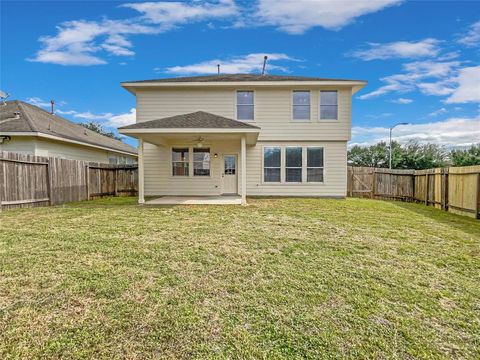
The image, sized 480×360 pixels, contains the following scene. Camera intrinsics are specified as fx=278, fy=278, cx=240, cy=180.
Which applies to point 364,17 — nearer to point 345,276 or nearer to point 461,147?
point 345,276

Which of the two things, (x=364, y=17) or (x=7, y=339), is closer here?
(x=7, y=339)

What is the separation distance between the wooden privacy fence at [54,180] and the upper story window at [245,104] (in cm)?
605

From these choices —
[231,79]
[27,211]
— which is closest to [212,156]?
[231,79]

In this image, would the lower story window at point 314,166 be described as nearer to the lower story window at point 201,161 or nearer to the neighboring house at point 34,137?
the lower story window at point 201,161

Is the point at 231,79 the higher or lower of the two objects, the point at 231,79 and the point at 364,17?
the lower

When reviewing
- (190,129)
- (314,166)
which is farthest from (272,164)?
(190,129)

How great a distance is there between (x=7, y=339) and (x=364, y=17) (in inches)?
640

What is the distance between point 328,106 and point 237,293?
11729 millimetres

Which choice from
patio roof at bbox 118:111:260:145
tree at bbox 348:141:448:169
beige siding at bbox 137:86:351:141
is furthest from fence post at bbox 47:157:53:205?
tree at bbox 348:141:448:169

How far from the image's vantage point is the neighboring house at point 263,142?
12.9 meters

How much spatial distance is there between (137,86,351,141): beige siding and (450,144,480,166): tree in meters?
24.7

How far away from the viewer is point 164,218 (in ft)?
24.1

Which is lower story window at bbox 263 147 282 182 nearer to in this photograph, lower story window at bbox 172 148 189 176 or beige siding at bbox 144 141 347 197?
beige siding at bbox 144 141 347 197

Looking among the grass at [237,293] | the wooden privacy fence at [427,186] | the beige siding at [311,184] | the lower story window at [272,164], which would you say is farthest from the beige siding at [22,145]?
the wooden privacy fence at [427,186]
